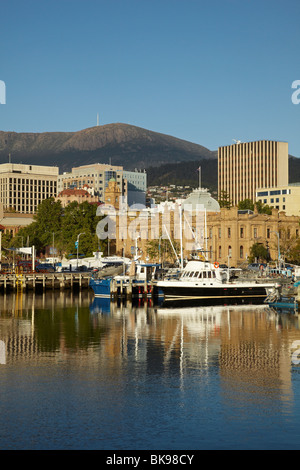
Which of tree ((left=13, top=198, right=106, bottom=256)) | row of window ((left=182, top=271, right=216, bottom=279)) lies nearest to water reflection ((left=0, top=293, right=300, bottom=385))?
row of window ((left=182, top=271, right=216, bottom=279))

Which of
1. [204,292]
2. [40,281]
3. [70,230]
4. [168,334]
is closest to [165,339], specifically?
[168,334]

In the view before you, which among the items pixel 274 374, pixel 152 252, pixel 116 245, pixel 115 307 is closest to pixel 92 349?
pixel 274 374

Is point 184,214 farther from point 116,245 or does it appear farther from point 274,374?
point 274,374

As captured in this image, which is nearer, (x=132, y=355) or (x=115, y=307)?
(x=132, y=355)

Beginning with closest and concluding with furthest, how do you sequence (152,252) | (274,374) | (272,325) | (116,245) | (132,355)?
(274,374)
(132,355)
(272,325)
(152,252)
(116,245)

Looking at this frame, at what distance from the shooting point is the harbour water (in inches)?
1224

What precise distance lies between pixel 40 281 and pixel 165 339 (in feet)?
227

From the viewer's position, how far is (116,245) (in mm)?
188000

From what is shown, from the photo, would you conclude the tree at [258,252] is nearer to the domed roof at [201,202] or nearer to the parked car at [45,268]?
the domed roof at [201,202]

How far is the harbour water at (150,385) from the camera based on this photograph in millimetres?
31094

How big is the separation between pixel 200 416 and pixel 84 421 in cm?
598

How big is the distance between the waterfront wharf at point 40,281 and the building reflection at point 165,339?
99.0 feet

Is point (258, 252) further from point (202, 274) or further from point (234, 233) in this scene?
point (202, 274)

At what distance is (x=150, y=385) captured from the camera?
40.5 meters
